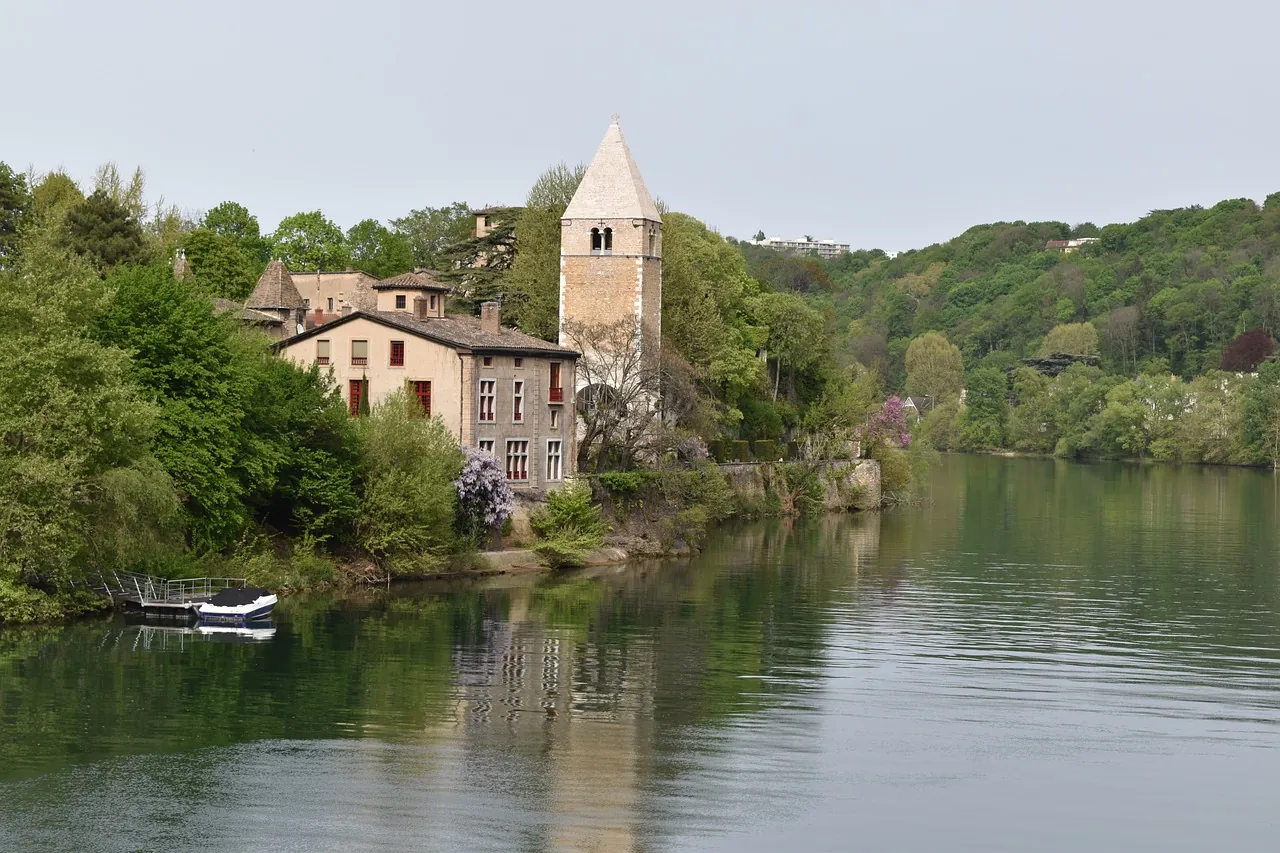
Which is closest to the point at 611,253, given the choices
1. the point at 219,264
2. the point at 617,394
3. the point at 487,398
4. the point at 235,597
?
the point at 617,394

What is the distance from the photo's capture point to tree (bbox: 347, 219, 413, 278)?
112m

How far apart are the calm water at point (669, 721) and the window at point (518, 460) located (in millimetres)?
5830

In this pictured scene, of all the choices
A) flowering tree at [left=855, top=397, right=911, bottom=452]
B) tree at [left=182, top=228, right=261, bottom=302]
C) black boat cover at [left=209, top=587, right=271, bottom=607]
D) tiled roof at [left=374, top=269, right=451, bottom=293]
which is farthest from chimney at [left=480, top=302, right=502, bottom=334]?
flowering tree at [left=855, top=397, right=911, bottom=452]

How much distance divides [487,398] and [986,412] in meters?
128

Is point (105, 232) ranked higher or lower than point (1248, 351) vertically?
lower

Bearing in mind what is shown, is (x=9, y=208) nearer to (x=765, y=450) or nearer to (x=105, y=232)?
(x=105, y=232)

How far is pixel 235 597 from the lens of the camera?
47969 millimetres

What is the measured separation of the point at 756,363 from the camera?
3578 inches

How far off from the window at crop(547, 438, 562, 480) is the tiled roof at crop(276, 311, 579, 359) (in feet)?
11.1

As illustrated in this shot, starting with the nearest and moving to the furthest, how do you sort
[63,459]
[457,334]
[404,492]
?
[63,459] < [404,492] < [457,334]

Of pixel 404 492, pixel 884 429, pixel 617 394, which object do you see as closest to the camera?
pixel 404 492

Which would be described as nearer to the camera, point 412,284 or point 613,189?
point 412,284

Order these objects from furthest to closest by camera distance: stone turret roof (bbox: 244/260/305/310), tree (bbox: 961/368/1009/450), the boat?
tree (bbox: 961/368/1009/450), stone turret roof (bbox: 244/260/305/310), the boat

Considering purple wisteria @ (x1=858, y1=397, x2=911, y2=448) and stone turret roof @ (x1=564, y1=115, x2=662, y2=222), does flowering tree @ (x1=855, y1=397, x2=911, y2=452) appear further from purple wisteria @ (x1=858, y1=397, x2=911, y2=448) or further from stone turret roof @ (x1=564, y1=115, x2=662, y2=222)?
stone turret roof @ (x1=564, y1=115, x2=662, y2=222)
